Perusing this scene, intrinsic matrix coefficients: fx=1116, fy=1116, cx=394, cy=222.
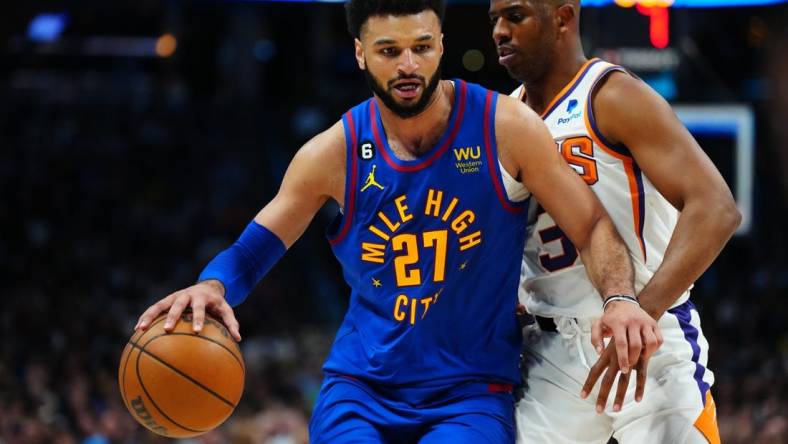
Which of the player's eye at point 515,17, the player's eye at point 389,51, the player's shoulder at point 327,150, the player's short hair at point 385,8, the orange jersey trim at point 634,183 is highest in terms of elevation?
the player's short hair at point 385,8

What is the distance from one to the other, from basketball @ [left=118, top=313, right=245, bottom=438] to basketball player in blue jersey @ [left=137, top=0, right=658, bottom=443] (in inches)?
2.7

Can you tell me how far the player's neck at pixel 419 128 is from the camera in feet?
12.2

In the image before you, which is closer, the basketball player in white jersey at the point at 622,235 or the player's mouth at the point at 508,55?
the basketball player in white jersey at the point at 622,235

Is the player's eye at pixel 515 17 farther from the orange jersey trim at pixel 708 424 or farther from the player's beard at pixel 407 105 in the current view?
the orange jersey trim at pixel 708 424

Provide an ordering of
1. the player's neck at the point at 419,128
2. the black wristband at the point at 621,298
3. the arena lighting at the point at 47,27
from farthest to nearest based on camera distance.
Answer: the arena lighting at the point at 47,27
the player's neck at the point at 419,128
the black wristband at the point at 621,298

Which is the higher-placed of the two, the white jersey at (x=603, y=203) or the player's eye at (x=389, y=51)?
the player's eye at (x=389, y=51)

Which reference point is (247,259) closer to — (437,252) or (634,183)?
(437,252)

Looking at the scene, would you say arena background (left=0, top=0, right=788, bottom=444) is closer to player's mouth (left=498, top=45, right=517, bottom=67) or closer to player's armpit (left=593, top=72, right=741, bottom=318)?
player's mouth (left=498, top=45, right=517, bottom=67)

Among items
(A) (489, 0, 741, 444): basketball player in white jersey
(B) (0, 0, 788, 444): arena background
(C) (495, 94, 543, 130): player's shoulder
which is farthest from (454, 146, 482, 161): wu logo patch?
(B) (0, 0, 788, 444): arena background

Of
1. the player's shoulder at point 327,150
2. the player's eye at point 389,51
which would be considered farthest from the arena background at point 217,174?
the player's eye at point 389,51

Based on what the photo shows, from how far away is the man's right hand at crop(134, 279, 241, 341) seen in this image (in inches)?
138

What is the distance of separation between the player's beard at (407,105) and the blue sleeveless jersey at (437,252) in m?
0.13

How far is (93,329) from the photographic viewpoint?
12.9 meters

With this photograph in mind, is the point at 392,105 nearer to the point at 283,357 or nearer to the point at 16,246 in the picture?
the point at 283,357
